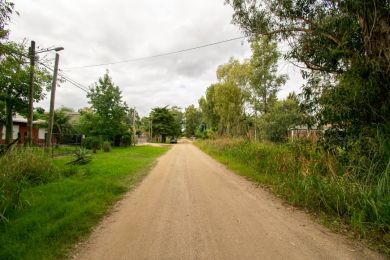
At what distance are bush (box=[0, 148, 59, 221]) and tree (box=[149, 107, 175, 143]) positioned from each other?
175 feet

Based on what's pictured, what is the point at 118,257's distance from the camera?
145 inches

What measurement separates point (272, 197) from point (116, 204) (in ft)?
13.2

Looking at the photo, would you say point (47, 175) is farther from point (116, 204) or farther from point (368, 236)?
point (368, 236)

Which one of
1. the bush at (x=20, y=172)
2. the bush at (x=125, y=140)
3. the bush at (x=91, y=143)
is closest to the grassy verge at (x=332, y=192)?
the bush at (x=20, y=172)

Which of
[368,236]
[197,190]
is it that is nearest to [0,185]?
[197,190]

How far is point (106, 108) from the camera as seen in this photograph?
105 ft

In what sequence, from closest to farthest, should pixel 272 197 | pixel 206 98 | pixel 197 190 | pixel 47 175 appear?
pixel 272 197 → pixel 197 190 → pixel 47 175 → pixel 206 98

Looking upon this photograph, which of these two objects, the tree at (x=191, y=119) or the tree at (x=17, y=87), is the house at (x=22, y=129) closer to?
the tree at (x=17, y=87)

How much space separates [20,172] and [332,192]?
8.71m

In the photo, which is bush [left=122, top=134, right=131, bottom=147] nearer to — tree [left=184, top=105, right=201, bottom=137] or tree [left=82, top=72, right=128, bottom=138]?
tree [left=82, top=72, right=128, bottom=138]

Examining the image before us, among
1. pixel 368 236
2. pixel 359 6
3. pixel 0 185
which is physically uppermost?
pixel 359 6

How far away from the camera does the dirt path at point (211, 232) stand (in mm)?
3834

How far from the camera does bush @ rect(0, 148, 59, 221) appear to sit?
19.9ft

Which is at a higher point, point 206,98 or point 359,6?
point 206,98
